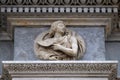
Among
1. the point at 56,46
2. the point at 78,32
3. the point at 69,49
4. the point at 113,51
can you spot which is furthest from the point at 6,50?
the point at 113,51

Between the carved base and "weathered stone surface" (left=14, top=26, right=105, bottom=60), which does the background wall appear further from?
the carved base

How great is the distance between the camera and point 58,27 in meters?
15.1

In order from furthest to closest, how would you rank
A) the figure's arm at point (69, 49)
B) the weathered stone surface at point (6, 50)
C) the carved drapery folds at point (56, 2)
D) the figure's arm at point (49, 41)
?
the carved drapery folds at point (56, 2) < the weathered stone surface at point (6, 50) < the figure's arm at point (49, 41) < the figure's arm at point (69, 49)

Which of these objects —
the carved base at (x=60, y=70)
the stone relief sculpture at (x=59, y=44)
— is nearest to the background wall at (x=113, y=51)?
the stone relief sculpture at (x=59, y=44)

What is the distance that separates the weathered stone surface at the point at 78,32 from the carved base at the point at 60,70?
373 millimetres

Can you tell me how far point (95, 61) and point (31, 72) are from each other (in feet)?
3.46

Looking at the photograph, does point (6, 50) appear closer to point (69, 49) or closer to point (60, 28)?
point (60, 28)

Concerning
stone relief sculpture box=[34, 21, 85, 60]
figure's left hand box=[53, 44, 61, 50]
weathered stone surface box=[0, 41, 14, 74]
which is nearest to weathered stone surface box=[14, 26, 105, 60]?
stone relief sculpture box=[34, 21, 85, 60]

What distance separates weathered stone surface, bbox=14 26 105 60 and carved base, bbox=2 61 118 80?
37cm

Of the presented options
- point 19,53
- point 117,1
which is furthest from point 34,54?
point 117,1

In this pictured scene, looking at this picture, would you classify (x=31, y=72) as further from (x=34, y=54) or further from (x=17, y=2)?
(x=17, y=2)

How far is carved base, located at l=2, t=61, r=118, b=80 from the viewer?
14.5 metres

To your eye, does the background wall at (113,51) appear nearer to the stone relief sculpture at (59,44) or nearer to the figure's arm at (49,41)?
the stone relief sculpture at (59,44)

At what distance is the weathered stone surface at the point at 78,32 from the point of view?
589 inches
